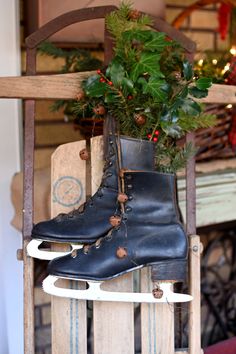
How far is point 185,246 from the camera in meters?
1.12

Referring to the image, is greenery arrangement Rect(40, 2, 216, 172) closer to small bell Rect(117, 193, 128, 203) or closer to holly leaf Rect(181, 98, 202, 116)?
holly leaf Rect(181, 98, 202, 116)

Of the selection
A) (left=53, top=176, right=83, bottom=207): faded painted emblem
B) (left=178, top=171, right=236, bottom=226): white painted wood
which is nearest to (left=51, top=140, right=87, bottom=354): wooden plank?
(left=53, top=176, right=83, bottom=207): faded painted emblem

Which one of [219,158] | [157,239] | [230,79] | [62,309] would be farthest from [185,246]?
[219,158]

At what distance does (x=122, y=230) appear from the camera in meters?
1.08

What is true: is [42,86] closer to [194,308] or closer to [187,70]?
[187,70]

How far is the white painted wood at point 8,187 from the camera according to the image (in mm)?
1587

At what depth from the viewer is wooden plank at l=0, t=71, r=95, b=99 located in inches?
43.9

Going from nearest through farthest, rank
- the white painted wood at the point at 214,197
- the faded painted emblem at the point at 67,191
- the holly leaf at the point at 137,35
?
the holly leaf at the point at 137,35 < the faded painted emblem at the point at 67,191 < the white painted wood at the point at 214,197

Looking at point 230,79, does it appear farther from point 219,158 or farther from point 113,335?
point 113,335

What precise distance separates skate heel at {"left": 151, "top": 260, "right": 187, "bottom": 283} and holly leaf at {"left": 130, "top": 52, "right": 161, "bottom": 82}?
36cm

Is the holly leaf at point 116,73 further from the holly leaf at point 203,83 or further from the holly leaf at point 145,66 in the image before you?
the holly leaf at point 203,83

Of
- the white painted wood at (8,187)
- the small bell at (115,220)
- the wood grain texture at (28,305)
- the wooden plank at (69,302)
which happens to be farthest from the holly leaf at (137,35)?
the white painted wood at (8,187)

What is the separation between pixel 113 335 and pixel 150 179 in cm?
34

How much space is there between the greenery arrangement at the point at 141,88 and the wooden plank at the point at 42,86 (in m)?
0.03
